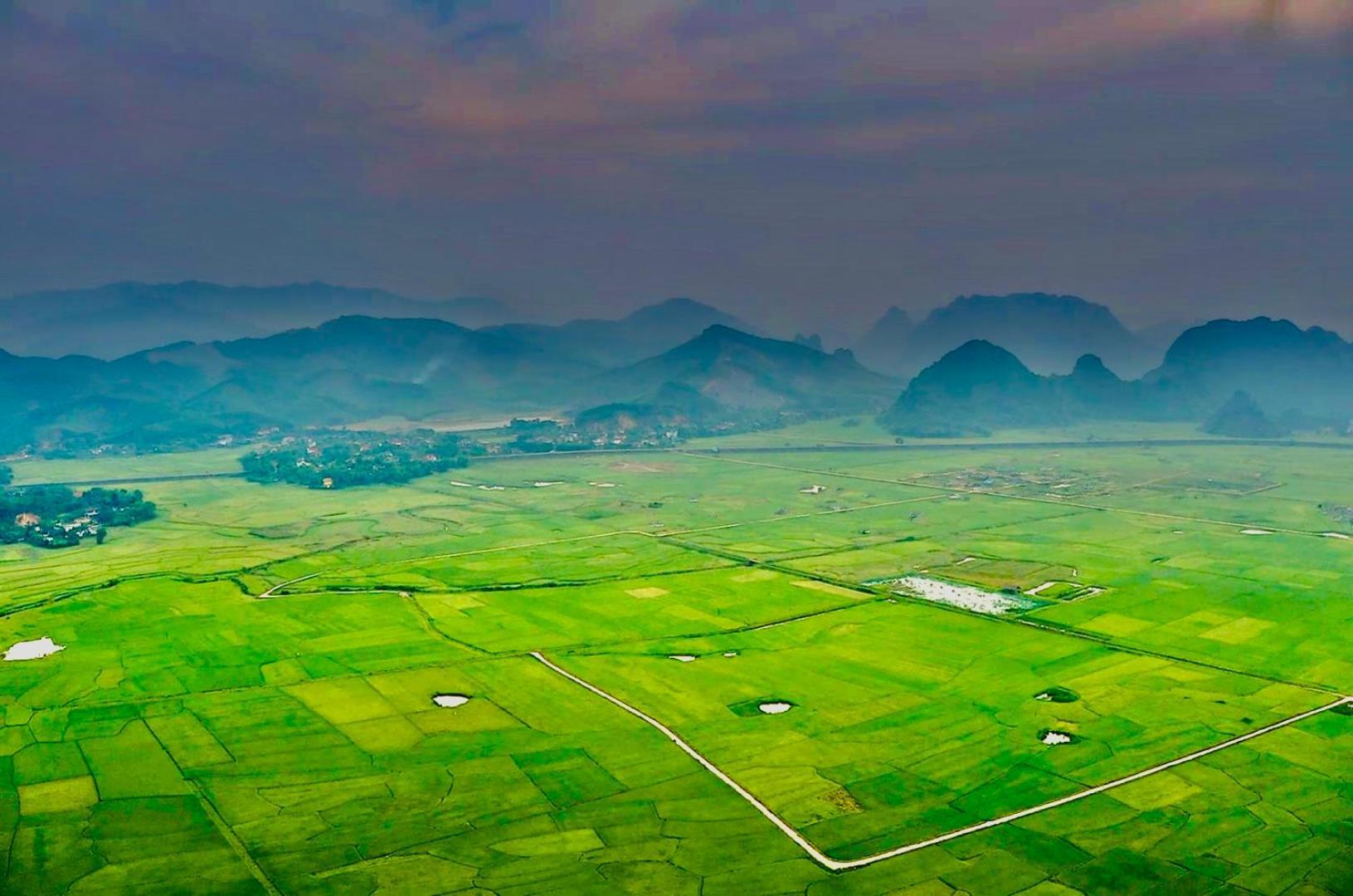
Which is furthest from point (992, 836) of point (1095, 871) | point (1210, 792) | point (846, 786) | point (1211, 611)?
point (1211, 611)

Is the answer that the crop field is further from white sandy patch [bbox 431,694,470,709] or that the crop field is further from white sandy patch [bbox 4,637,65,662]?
white sandy patch [bbox 4,637,65,662]

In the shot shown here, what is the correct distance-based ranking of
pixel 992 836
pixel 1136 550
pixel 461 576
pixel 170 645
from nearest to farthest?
1. pixel 992 836
2. pixel 170 645
3. pixel 461 576
4. pixel 1136 550

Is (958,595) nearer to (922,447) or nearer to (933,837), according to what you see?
(933,837)

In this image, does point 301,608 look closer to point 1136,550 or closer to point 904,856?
point 904,856

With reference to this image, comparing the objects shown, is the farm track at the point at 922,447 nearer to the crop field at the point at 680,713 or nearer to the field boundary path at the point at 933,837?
the crop field at the point at 680,713

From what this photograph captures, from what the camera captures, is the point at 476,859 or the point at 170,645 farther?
the point at 170,645

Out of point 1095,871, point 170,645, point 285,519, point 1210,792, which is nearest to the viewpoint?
point 1095,871

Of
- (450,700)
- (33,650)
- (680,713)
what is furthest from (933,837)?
(33,650)
